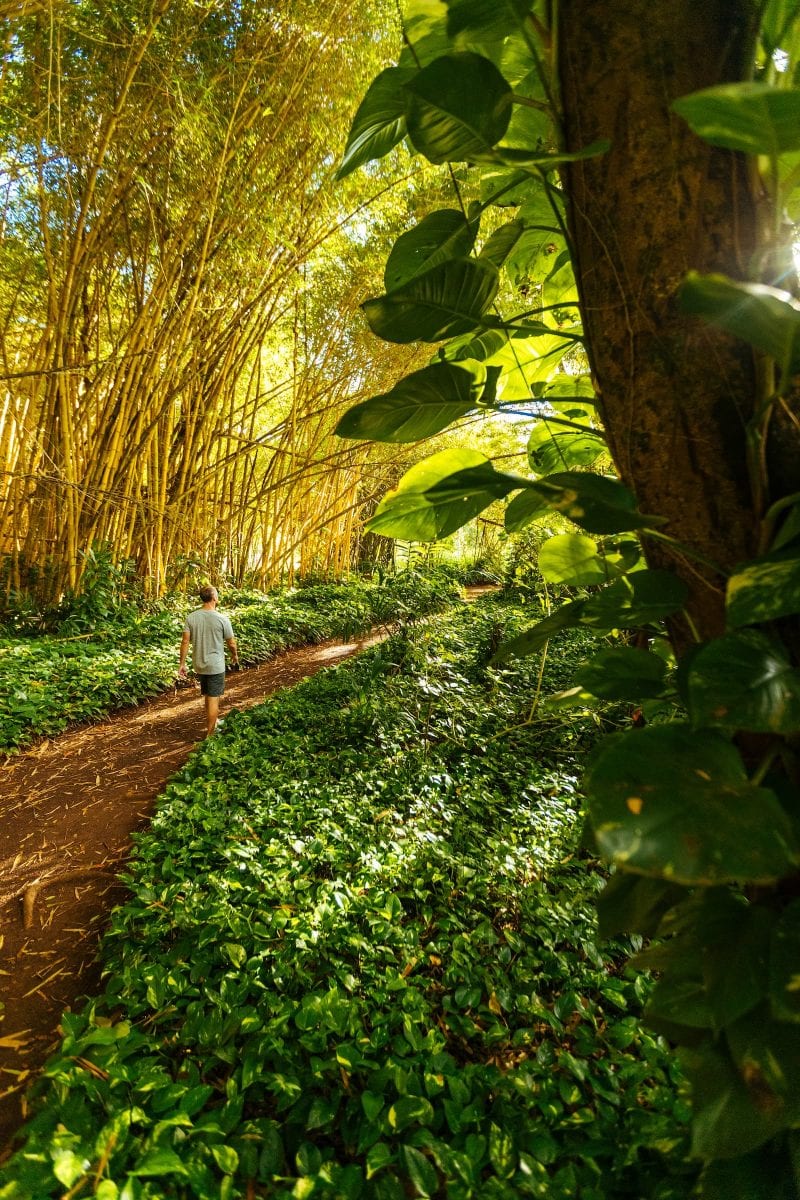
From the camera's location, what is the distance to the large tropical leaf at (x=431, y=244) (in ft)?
1.95

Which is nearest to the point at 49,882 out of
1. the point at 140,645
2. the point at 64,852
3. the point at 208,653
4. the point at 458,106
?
the point at 64,852

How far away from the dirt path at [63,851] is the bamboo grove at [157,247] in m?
1.62

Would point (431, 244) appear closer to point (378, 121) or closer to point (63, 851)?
point (378, 121)

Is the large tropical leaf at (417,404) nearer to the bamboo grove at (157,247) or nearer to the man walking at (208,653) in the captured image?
the bamboo grove at (157,247)

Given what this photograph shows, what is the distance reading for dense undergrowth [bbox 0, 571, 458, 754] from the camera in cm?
346

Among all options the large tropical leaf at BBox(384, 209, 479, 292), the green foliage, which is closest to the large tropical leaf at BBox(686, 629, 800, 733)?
the green foliage

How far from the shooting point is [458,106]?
46cm

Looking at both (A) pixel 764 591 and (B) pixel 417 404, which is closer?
(A) pixel 764 591

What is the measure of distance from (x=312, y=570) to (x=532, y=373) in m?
8.36

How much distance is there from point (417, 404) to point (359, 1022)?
1.36 meters

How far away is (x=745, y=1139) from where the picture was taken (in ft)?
1.28

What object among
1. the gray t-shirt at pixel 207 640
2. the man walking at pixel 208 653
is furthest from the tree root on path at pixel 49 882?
the gray t-shirt at pixel 207 640

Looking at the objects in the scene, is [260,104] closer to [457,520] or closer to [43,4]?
[43,4]

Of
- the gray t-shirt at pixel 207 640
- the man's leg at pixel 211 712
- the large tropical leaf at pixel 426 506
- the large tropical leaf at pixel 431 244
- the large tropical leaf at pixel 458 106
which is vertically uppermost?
the large tropical leaf at pixel 458 106
